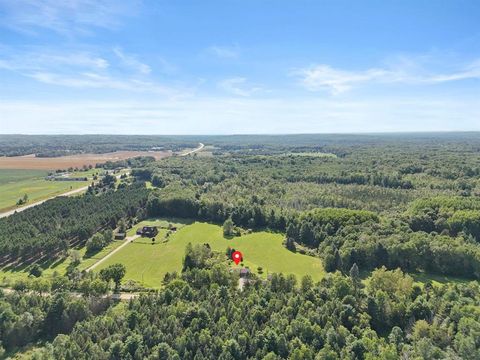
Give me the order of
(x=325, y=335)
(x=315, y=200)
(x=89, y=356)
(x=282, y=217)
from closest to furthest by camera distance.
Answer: (x=89, y=356)
(x=325, y=335)
(x=282, y=217)
(x=315, y=200)

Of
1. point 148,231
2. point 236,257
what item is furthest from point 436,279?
point 148,231

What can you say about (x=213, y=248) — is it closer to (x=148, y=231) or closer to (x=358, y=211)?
(x=148, y=231)

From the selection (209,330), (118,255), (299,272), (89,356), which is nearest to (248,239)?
(299,272)

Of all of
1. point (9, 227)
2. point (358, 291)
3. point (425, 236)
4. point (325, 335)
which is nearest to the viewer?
point (325, 335)

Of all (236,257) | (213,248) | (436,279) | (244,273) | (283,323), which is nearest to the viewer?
(283,323)

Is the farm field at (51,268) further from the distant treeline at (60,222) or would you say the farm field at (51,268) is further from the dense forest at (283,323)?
the dense forest at (283,323)

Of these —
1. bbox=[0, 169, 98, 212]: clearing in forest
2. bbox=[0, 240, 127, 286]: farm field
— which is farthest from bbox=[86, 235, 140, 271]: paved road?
bbox=[0, 169, 98, 212]: clearing in forest

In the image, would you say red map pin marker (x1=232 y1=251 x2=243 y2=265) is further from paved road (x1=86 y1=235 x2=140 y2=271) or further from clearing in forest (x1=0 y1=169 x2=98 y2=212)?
clearing in forest (x1=0 y1=169 x2=98 y2=212)

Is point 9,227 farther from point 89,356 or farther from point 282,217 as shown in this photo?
point 282,217

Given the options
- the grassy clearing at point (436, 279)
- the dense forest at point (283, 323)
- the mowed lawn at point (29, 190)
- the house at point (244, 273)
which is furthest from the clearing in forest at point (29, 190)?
the grassy clearing at point (436, 279)
